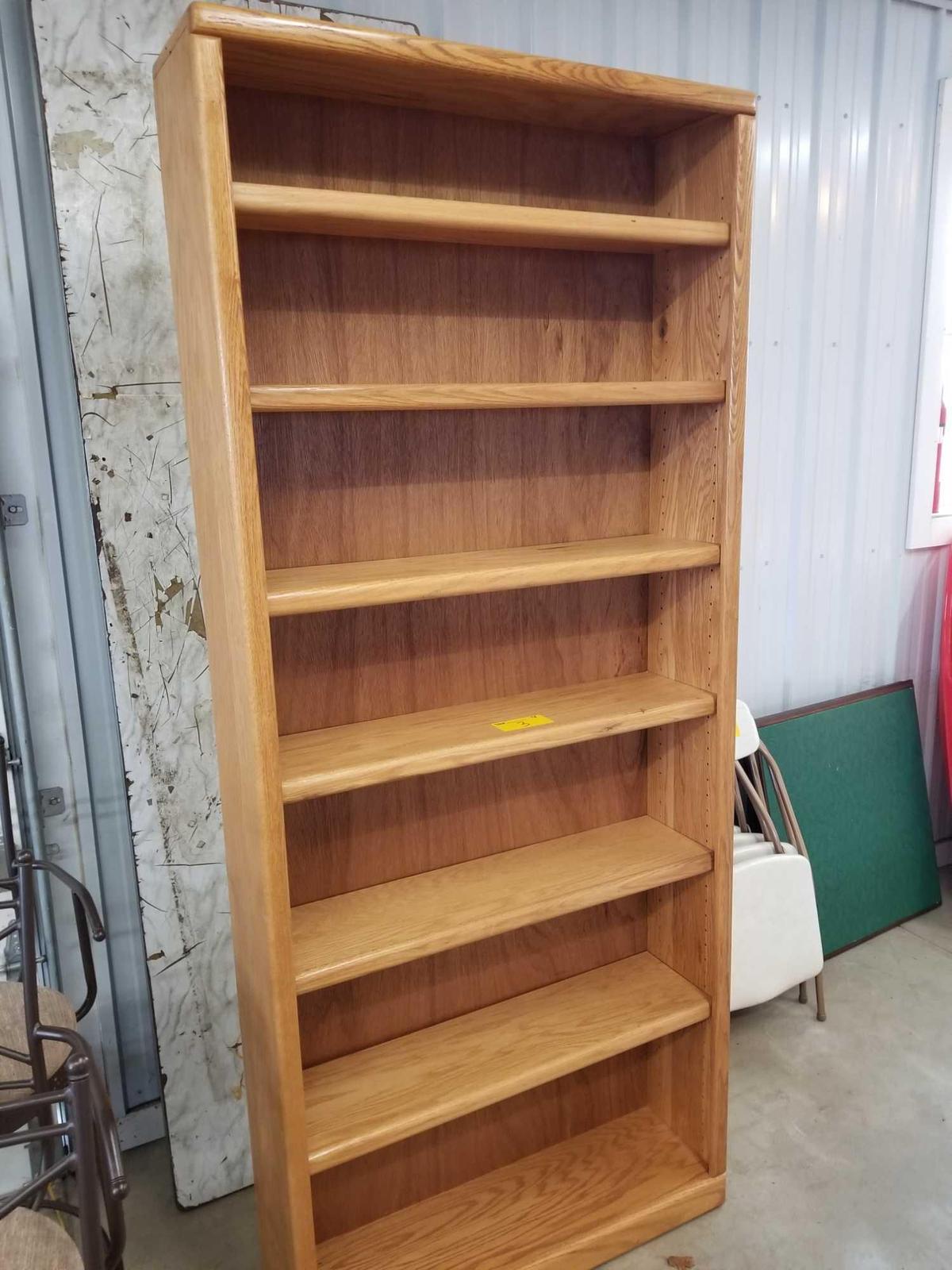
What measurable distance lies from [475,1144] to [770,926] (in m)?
1.02

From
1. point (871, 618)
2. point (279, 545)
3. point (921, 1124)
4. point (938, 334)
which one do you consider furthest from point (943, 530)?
point (279, 545)

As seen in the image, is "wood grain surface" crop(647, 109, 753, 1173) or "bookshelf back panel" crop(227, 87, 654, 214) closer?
"bookshelf back panel" crop(227, 87, 654, 214)

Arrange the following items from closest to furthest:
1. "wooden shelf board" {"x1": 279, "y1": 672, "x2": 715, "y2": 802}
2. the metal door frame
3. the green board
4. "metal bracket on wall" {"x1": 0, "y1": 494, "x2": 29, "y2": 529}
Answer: "wooden shelf board" {"x1": 279, "y1": 672, "x2": 715, "y2": 802}
the metal door frame
"metal bracket on wall" {"x1": 0, "y1": 494, "x2": 29, "y2": 529}
the green board

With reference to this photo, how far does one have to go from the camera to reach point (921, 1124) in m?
2.35

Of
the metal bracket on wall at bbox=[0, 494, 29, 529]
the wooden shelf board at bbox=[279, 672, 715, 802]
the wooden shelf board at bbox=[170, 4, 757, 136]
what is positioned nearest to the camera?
the wooden shelf board at bbox=[170, 4, 757, 136]

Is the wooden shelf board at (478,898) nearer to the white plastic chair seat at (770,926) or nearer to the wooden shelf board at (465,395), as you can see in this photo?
the white plastic chair seat at (770,926)

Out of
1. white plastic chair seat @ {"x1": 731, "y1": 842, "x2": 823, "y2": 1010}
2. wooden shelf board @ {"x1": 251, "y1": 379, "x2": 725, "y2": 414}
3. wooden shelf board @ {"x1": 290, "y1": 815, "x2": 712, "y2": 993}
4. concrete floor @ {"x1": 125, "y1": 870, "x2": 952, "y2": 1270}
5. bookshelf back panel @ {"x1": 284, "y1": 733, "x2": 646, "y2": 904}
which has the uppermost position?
wooden shelf board @ {"x1": 251, "y1": 379, "x2": 725, "y2": 414}

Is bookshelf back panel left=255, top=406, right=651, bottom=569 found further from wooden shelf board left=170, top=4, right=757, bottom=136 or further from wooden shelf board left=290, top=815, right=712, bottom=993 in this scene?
wooden shelf board left=290, top=815, right=712, bottom=993

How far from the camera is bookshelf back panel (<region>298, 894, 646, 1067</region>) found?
191cm

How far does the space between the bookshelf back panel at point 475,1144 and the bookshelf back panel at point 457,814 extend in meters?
0.63

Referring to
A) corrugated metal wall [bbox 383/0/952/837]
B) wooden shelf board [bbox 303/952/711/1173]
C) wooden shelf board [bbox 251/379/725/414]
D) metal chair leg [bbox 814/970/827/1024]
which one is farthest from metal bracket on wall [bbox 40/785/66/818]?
metal chair leg [bbox 814/970/827/1024]

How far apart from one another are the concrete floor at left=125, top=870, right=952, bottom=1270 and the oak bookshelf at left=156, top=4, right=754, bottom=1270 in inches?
6.2

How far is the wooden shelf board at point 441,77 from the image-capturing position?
1344 millimetres

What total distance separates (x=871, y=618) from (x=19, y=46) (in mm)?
2907
